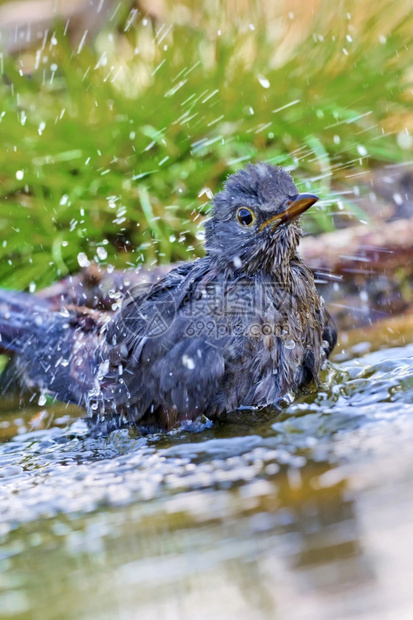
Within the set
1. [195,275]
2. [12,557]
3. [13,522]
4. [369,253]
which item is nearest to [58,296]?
[195,275]

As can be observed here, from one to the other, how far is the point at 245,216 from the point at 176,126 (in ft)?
6.84

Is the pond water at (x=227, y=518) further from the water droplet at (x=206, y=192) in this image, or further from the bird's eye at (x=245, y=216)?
the water droplet at (x=206, y=192)

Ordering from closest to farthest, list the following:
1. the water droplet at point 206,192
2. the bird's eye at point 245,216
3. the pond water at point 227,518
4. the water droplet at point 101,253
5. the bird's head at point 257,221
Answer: the pond water at point 227,518
the bird's head at point 257,221
the bird's eye at point 245,216
the water droplet at point 101,253
the water droplet at point 206,192

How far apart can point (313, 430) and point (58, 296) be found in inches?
87.4

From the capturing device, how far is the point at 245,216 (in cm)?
391

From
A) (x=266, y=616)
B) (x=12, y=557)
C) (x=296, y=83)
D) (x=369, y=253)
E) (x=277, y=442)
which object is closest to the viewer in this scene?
(x=266, y=616)

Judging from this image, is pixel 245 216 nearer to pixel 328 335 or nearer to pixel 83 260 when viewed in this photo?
pixel 328 335

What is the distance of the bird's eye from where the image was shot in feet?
12.8

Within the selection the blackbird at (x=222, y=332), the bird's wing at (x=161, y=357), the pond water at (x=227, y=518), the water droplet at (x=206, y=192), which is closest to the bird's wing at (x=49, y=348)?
the blackbird at (x=222, y=332)

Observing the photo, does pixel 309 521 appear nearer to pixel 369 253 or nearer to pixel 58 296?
pixel 58 296

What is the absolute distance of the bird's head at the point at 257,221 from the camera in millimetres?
3752

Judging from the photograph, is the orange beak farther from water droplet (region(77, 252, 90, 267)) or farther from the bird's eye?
water droplet (region(77, 252, 90, 267))

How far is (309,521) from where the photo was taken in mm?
2074

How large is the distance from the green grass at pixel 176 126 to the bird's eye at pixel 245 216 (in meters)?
1.54
